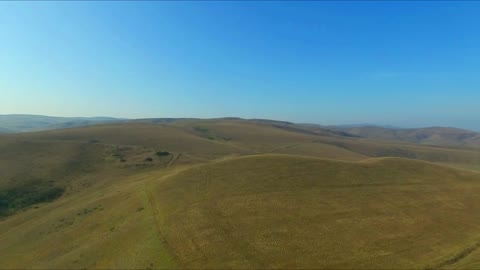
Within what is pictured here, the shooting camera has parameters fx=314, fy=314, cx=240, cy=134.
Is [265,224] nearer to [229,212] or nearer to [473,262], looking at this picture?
[229,212]

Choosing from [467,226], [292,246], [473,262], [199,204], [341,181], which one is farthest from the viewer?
[341,181]


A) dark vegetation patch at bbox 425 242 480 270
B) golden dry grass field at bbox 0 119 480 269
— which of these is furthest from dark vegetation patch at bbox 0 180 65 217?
dark vegetation patch at bbox 425 242 480 270

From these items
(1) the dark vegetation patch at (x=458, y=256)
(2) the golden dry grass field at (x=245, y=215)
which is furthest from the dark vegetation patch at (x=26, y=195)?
(1) the dark vegetation patch at (x=458, y=256)

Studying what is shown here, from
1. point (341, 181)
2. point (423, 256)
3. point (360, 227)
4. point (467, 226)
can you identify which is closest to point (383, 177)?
point (341, 181)

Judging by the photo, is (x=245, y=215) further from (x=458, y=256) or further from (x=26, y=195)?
(x=26, y=195)

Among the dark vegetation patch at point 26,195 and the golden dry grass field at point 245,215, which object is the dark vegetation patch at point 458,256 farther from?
the dark vegetation patch at point 26,195

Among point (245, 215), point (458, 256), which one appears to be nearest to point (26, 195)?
point (245, 215)

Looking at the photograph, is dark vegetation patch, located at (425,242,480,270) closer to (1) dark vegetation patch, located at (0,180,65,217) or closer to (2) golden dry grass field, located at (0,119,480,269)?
(2) golden dry grass field, located at (0,119,480,269)
